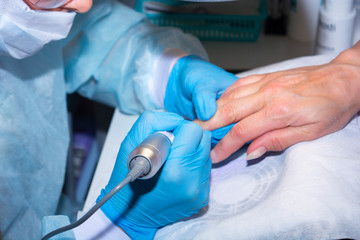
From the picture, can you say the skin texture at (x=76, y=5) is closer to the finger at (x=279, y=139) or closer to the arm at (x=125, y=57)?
the arm at (x=125, y=57)

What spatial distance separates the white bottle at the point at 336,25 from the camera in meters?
1.16

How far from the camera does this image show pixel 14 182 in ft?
3.07

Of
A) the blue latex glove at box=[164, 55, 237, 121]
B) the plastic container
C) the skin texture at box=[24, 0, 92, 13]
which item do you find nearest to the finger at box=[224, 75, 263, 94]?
the blue latex glove at box=[164, 55, 237, 121]

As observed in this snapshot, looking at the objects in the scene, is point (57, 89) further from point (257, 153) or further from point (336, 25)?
point (336, 25)

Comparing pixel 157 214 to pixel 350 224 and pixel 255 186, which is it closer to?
pixel 255 186

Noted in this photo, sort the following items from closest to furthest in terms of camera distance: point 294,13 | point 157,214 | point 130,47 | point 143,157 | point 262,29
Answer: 1. point 143,157
2. point 157,214
3. point 130,47
4. point 294,13
5. point 262,29

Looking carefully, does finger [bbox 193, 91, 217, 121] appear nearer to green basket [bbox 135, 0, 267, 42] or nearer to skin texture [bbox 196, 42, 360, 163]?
skin texture [bbox 196, 42, 360, 163]

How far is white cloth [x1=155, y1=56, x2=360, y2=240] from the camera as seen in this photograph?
26.4 inches

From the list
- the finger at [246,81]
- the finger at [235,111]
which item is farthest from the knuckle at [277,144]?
the finger at [246,81]

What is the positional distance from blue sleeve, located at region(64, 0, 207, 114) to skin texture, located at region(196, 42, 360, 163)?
0.32m

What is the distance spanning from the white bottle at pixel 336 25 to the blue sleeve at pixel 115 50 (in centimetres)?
39

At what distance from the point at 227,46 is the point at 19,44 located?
0.84 meters

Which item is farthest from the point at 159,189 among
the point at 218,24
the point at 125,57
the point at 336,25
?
the point at 218,24

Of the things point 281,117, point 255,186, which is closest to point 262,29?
point 281,117
